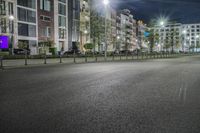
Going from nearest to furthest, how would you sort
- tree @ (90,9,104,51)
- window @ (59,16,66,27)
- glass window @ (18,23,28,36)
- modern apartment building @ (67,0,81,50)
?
1. tree @ (90,9,104,51)
2. glass window @ (18,23,28,36)
3. window @ (59,16,66,27)
4. modern apartment building @ (67,0,81,50)

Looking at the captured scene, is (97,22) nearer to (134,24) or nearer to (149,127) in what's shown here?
(149,127)

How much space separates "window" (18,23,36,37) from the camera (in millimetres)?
60219

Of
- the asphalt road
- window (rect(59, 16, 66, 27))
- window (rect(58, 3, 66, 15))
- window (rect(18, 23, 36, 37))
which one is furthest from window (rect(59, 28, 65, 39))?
the asphalt road

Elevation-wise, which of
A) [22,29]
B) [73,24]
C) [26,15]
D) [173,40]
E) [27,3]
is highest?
[27,3]

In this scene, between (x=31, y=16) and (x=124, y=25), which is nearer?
(x=31, y=16)

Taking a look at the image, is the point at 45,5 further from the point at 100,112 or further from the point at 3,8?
the point at 100,112

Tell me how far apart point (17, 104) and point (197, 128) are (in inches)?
166

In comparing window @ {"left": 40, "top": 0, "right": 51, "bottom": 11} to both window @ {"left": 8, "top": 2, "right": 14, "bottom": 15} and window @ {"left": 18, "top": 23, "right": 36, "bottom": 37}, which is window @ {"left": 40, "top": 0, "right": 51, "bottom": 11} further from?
window @ {"left": 8, "top": 2, "right": 14, "bottom": 15}

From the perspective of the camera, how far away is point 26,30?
62.0m

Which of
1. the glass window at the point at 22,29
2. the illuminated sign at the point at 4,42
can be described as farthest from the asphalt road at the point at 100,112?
the glass window at the point at 22,29

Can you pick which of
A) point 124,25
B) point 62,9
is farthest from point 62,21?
point 124,25

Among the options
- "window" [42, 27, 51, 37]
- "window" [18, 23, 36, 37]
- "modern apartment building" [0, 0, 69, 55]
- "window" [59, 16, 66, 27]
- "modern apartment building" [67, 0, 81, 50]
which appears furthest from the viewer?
"modern apartment building" [67, 0, 81, 50]

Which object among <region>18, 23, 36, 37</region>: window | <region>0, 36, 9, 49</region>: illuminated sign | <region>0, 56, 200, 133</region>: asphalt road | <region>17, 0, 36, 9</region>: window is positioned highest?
<region>17, 0, 36, 9</region>: window

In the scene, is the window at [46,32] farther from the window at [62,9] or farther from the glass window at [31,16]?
the window at [62,9]
